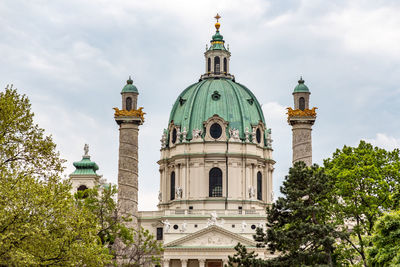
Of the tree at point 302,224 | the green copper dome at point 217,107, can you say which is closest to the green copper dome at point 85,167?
the green copper dome at point 217,107

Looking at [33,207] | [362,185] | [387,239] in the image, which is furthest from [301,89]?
[33,207]

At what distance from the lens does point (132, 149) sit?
8356 cm

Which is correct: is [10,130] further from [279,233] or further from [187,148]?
[187,148]

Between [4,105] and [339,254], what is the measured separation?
82.8ft

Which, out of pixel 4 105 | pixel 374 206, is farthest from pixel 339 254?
pixel 4 105

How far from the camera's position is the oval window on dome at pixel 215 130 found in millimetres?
94188

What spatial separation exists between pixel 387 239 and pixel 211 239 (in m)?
45.4

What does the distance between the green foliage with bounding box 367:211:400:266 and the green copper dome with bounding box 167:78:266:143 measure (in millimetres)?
55670

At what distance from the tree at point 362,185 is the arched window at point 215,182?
4099cm

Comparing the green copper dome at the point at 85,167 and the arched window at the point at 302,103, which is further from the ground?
the arched window at the point at 302,103

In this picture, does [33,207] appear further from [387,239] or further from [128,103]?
[128,103]

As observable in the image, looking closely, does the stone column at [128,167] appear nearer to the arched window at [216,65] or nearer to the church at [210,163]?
the church at [210,163]

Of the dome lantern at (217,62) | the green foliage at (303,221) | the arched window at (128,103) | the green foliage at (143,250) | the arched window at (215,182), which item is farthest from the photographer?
the dome lantern at (217,62)

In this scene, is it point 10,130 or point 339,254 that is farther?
point 339,254
